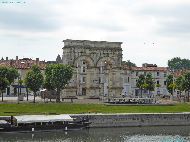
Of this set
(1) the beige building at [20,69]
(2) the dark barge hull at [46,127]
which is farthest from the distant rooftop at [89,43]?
(2) the dark barge hull at [46,127]

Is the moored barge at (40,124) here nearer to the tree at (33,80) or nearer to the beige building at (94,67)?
the tree at (33,80)

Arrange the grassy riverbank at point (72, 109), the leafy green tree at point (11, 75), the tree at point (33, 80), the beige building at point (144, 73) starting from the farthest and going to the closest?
the beige building at point (144, 73)
the leafy green tree at point (11, 75)
the tree at point (33, 80)
the grassy riverbank at point (72, 109)

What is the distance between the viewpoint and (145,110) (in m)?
93.9

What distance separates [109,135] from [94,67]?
59984 mm

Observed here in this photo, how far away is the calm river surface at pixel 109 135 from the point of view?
66688mm

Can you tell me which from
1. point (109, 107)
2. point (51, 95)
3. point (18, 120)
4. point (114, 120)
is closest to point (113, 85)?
point (51, 95)

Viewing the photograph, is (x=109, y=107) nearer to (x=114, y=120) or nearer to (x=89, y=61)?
(x=114, y=120)

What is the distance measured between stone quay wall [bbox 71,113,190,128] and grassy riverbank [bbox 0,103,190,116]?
23.6 ft

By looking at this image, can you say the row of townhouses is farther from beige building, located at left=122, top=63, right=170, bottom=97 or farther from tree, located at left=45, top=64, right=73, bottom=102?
beige building, located at left=122, top=63, right=170, bottom=97

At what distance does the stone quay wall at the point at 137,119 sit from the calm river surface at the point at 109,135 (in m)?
2.51

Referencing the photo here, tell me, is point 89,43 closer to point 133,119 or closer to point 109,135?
point 133,119

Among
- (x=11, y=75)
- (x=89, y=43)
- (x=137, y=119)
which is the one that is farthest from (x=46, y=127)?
(x=89, y=43)

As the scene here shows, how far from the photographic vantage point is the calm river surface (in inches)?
2625

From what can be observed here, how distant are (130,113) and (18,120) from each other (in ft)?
75.7
